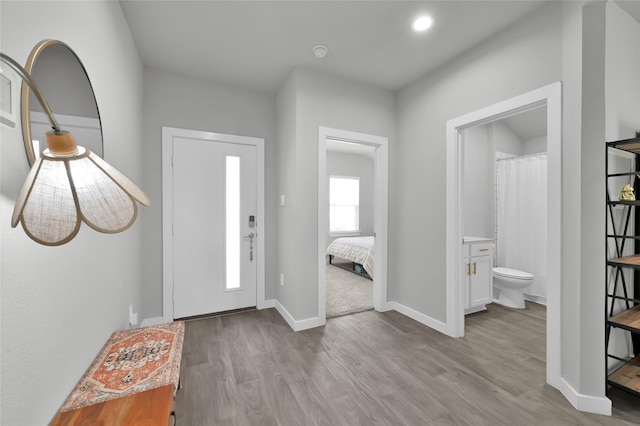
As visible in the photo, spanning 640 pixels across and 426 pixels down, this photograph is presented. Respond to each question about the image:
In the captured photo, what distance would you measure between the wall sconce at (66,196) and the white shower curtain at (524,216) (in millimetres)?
4593

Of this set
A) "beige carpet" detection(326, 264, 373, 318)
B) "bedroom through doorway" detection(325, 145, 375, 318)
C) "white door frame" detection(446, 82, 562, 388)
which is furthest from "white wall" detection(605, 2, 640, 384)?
"bedroom through doorway" detection(325, 145, 375, 318)

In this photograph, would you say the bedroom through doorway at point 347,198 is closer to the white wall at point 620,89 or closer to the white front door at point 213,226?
the white front door at point 213,226

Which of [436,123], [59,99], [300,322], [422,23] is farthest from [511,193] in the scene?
[59,99]

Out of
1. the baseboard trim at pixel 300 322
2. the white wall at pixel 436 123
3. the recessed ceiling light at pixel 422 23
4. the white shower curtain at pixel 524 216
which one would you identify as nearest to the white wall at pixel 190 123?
the baseboard trim at pixel 300 322

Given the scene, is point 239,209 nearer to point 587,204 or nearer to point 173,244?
point 173,244

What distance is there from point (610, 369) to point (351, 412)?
183 cm

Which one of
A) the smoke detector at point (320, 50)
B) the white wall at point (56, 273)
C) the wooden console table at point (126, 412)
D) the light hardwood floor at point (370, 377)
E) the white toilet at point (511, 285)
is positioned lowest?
the light hardwood floor at point (370, 377)

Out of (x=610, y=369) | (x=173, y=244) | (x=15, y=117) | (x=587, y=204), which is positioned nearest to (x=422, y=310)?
(x=610, y=369)

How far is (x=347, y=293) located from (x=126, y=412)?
3.26 meters

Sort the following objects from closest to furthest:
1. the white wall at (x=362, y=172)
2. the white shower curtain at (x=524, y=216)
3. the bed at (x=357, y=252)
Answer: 1. the white shower curtain at (x=524, y=216)
2. the bed at (x=357, y=252)
3. the white wall at (x=362, y=172)

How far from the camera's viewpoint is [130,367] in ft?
4.15

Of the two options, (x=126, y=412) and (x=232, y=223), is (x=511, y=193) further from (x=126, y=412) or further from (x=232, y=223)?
(x=126, y=412)

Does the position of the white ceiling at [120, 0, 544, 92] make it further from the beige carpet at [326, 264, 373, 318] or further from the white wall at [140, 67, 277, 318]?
the beige carpet at [326, 264, 373, 318]

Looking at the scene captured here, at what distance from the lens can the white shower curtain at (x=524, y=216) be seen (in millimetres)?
3668
